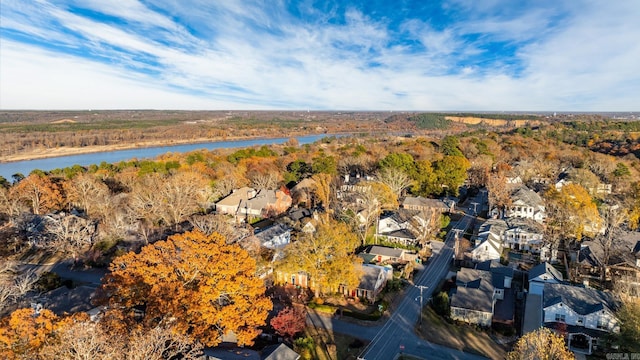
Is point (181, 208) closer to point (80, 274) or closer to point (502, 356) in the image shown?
point (80, 274)

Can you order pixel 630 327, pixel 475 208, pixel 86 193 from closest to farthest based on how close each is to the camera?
pixel 630 327, pixel 86 193, pixel 475 208

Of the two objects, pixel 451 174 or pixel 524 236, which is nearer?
pixel 524 236

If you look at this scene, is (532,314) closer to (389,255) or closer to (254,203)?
(389,255)

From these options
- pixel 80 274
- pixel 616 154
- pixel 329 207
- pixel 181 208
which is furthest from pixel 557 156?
pixel 80 274

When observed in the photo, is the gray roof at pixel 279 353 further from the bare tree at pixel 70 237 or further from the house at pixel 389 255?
the bare tree at pixel 70 237

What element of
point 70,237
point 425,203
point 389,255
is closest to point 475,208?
point 425,203

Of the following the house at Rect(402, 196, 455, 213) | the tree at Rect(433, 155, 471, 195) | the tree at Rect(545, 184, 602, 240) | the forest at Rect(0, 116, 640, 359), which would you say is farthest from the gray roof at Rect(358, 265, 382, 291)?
the tree at Rect(433, 155, 471, 195)
